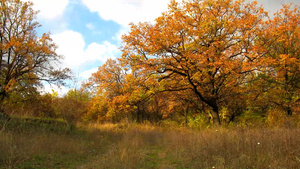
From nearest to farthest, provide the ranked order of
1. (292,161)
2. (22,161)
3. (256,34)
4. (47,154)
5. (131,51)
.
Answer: (292,161), (22,161), (47,154), (256,34), (131,51)

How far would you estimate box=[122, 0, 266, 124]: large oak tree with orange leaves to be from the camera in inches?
490

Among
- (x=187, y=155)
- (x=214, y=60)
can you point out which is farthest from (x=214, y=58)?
(x=187, y=155)

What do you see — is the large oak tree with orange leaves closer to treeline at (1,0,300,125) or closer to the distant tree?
treeline at (1,0,300,125)

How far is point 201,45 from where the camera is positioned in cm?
1348

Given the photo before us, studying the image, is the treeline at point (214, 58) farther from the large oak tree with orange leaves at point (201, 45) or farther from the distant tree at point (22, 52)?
the distant tree at point (22, 52)

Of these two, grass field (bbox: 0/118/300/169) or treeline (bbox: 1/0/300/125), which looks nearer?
grass field (bbox: 0/118/300/169)

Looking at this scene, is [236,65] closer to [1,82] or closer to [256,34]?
[256,34]

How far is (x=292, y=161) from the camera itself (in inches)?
185

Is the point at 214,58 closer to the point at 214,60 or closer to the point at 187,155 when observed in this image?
the point at 214,60

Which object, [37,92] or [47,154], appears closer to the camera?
[47,154]

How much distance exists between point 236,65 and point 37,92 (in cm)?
1700

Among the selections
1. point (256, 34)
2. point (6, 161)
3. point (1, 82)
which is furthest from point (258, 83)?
point (1, 82)

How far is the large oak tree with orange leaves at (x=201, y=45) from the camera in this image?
12.4 meters

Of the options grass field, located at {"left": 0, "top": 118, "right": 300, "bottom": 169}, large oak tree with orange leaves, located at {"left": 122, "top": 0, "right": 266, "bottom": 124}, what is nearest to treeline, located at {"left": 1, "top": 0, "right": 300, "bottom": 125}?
large oak tree with orange leaves, located at {"left": 122, "top": 0, "right": 266, "bottom": 124}
